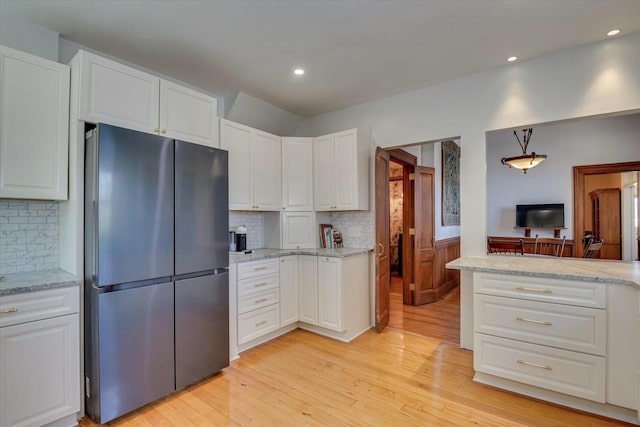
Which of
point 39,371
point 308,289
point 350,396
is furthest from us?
point 308,289

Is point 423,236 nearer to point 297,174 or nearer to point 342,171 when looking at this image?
point 342,171

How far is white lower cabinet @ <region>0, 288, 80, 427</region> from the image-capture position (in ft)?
5.44

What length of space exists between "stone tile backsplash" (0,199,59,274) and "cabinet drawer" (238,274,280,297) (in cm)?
145

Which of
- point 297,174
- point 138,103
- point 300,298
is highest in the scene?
point 138,103

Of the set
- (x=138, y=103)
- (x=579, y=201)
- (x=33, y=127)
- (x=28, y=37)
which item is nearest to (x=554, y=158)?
(x=579, y=201)

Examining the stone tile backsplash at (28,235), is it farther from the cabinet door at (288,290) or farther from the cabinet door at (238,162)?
the cabinet door at (288,290)

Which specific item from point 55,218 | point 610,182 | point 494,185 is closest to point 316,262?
point 55,218

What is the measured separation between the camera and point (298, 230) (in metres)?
3.74

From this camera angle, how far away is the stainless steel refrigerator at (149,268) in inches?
74.6

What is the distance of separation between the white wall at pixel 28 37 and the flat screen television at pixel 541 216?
635cm

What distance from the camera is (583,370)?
2004mm

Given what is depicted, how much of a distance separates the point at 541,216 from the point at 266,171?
459 centimetres

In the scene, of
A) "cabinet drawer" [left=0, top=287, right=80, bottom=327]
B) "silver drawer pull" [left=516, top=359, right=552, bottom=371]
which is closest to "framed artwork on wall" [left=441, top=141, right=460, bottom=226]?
"silver drawer pull" [left=516, top=359, right=552, bottom=371]

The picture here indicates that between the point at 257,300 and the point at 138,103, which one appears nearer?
the point at 138,103
